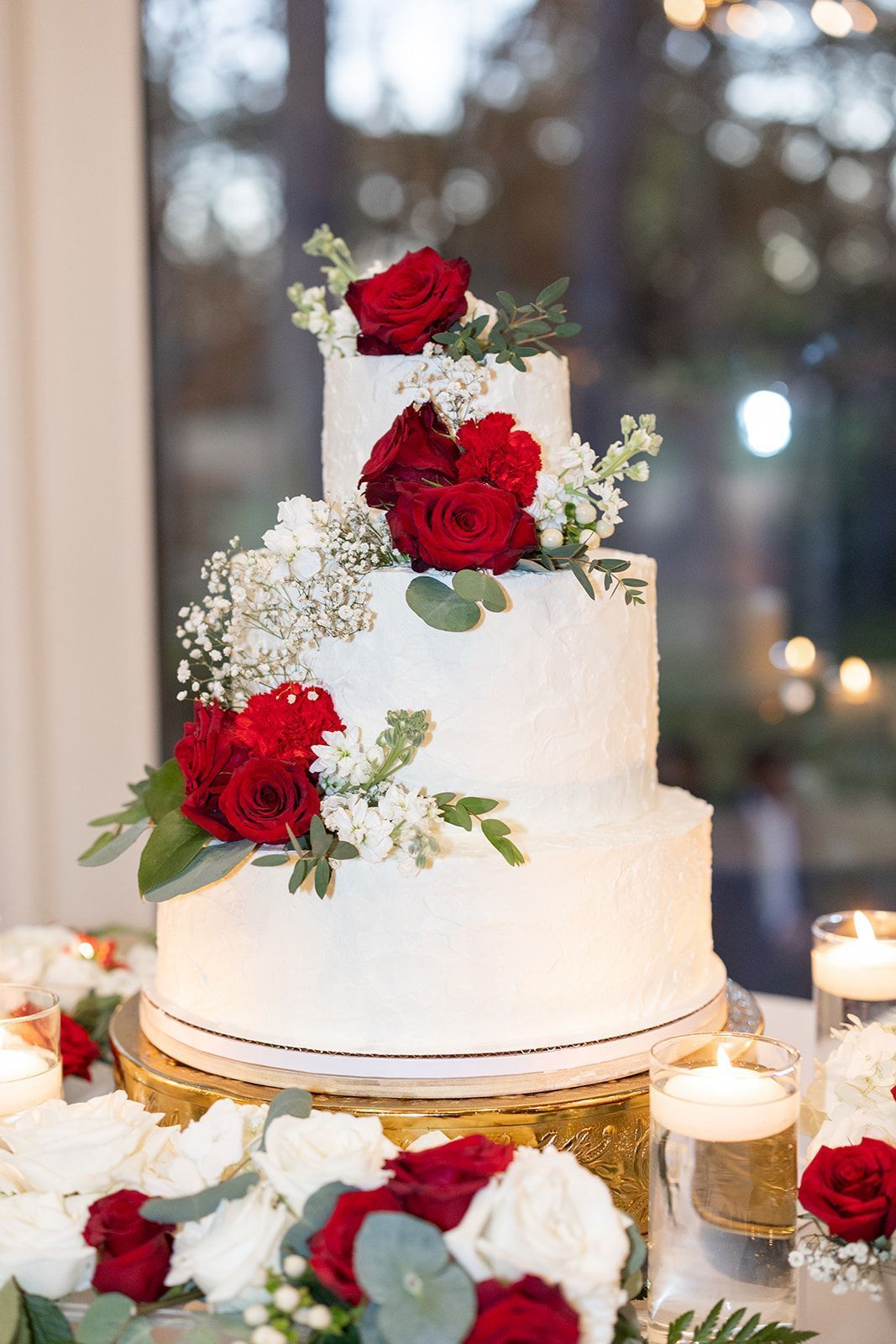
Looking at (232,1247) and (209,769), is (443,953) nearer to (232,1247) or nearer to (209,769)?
(209,769)

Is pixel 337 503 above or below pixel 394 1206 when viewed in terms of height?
above

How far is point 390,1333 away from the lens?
3.83 ft

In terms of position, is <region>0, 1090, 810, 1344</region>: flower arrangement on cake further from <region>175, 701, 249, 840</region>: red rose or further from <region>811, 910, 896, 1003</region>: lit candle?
<region>811, 910, 896, 1003</region>: lit candle

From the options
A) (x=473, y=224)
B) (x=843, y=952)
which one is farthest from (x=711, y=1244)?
(x=473, y=224)

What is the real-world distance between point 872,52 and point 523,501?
2.69 metres

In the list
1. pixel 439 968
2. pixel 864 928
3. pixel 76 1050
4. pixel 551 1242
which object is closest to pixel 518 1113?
pixel 439 968

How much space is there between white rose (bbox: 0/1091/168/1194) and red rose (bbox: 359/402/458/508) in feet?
2.58

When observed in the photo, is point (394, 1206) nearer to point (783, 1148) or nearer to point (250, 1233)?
point (250, 1233)

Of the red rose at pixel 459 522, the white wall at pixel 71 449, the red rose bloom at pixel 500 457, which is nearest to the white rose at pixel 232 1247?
the red rose at pixel 459 522

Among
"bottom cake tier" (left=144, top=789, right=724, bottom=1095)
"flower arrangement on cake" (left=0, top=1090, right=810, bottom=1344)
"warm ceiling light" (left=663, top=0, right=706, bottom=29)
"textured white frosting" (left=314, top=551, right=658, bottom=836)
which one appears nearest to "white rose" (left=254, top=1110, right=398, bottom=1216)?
"flower arrangement on cake" (left=0, top=1090, right=810, bottom=1344)

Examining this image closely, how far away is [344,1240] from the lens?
4.07 feet

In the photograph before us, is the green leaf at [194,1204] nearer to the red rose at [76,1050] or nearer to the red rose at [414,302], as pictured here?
the red rose at [76,1050]

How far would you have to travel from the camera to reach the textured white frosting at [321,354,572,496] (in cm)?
192

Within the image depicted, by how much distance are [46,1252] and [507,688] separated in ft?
2.69
